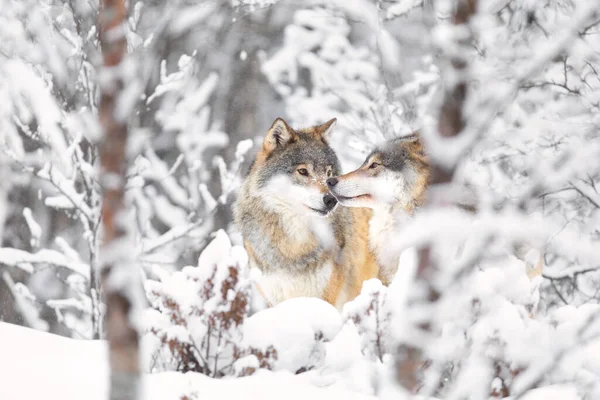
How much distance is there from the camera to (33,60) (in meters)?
7.18

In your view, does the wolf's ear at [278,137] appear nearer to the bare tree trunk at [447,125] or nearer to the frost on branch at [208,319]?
the frost on branch at [208,319]

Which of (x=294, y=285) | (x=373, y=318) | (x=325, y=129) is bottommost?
(x=294, y=285)

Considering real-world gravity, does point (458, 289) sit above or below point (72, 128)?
above

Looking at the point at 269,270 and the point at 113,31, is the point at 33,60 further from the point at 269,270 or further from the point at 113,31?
the point at 113,31

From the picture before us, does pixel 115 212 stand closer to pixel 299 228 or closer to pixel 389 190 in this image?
pixel 389 190

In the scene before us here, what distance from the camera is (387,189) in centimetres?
545

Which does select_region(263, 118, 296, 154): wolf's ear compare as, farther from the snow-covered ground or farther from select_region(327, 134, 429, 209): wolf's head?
the snow-covered ground

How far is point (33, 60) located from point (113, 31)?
5663 millimetres

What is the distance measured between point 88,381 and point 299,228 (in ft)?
9.60

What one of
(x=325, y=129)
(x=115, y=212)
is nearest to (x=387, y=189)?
(x=325, y=129)

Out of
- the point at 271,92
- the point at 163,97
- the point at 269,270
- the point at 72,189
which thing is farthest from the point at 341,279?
the point at 271,92

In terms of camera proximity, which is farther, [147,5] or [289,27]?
[289,27]

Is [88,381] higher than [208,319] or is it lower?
higher

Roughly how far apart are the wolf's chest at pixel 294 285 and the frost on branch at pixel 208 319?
1.71m
